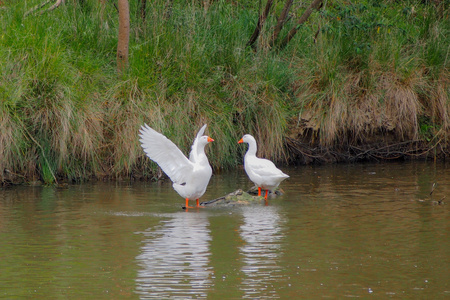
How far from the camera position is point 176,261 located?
625 centimetres

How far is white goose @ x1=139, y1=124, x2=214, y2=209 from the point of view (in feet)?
29.3

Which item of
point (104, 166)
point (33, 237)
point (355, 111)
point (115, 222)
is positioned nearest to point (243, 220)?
point (115, 222)

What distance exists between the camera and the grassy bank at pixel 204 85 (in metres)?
10.9

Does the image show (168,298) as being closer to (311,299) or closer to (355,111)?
(311,299)

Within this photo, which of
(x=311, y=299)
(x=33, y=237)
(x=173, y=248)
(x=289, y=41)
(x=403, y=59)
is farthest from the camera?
(x=289, y=41)

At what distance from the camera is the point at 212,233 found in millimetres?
7441

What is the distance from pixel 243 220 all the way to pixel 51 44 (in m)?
5.00

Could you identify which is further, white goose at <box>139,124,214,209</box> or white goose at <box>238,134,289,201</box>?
white goose at <box>238,134,289,201</box>

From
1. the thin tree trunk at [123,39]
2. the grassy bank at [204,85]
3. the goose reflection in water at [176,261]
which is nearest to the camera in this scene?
the goose reflection in water at [176,261]

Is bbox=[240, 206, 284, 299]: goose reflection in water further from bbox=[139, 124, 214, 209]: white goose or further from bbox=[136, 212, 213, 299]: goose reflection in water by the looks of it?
bbox=[139, 124, 214, 209]: white goose

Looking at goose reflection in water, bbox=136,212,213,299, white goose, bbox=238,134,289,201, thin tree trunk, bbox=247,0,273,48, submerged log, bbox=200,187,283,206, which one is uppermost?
thin tree trunk, bbox=247,0,273,48

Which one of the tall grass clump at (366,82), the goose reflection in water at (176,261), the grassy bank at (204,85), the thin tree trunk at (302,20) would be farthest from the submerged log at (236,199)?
the thin tree trunk at (302,20)

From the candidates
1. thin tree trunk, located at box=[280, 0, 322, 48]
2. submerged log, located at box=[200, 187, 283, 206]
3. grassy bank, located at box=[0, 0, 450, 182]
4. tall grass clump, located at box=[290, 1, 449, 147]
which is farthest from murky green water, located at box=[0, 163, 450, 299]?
thin tree trunk, located at box=[280, 0, 322, 48]

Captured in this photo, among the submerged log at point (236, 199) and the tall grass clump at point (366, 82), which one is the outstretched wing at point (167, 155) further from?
the tall grass clump at point (366, 82)
